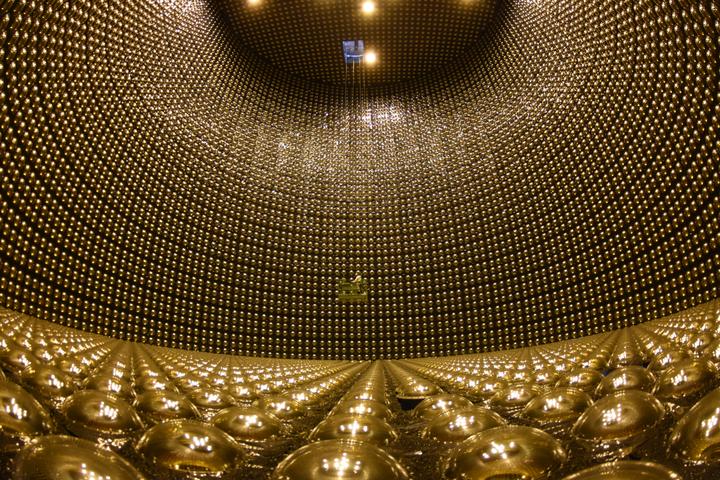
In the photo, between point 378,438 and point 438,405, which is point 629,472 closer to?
point 378,438

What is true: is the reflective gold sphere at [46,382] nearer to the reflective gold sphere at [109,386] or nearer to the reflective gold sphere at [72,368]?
the reflective gold sphere at [109,386]

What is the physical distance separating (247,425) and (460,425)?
1.53 ft

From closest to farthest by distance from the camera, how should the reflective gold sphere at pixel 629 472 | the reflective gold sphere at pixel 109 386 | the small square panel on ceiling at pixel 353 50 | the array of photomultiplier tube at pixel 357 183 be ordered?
the reflective gold sphere at pixel 629 472 → the reflective gold sphere at pixel 109 386 → the array of photomultiplier tube at pixel 357 183 → the small square panel on ceiling at pixel 353 50

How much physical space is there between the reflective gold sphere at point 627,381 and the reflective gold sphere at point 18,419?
136 centimetres

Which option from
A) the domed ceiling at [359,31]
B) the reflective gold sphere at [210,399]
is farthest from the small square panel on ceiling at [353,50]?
the reflective gold sphere at [210,399]

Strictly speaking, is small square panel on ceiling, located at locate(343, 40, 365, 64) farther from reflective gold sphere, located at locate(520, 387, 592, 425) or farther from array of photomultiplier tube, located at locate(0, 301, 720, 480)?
reflective gold sphere, located at locate(520, 387, 592, 425)

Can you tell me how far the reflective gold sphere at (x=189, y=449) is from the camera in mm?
786

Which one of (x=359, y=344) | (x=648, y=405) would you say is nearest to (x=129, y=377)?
(x=648, y=405)

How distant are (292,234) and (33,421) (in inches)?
249

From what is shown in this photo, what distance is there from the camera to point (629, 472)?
1.86ft

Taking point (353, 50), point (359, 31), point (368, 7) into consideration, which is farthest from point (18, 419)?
point (353, 50)

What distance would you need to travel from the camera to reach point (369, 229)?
23.9 feet

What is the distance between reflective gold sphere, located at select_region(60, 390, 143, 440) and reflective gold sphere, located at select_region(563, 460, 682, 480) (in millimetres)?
804

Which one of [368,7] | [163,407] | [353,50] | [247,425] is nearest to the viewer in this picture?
[247,425]
